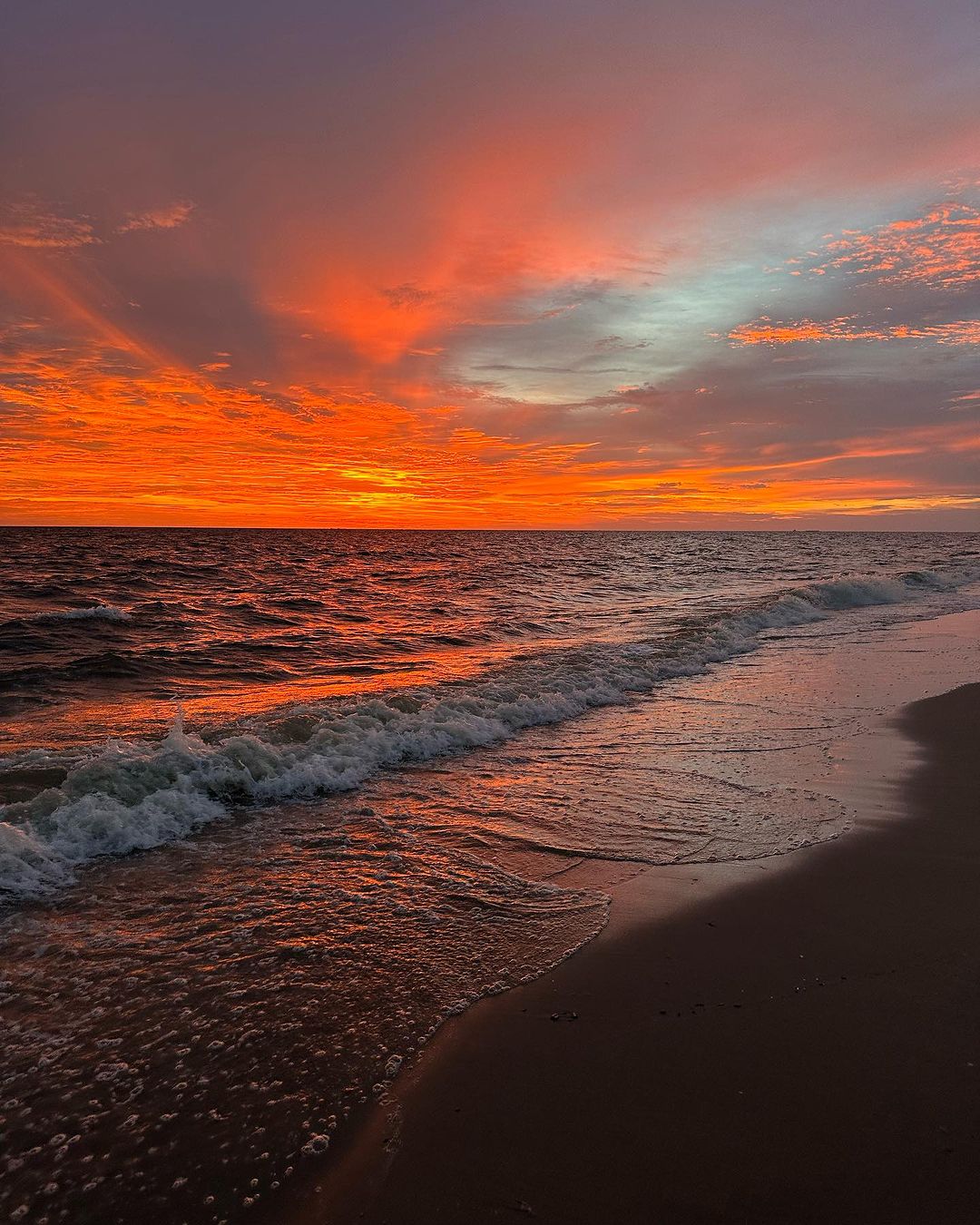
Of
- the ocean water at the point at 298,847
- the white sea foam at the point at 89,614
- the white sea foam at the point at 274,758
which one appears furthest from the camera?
the white sea foam at the point at 89,614

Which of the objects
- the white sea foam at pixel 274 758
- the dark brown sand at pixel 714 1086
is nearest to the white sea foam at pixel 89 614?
the white sea foam at pixel 274 758

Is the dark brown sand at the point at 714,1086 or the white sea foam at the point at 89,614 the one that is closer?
the dark brown sand at the point at 714,1086

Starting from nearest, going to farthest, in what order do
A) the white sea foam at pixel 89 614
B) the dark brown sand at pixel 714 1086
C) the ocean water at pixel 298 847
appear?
the dark brown sand at pixel 714 1086
the ocean water at pixel 298 847
the white sea foam at pixel 89 614

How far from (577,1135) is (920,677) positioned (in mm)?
12912

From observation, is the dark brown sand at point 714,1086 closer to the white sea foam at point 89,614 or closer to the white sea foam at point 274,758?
the white sea foam at point 274,758

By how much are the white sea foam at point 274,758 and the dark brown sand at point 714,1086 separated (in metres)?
3.89

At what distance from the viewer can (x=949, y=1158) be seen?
2898 mm

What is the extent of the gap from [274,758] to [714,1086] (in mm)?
6012

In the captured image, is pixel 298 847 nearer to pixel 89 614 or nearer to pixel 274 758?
pixel 274 758

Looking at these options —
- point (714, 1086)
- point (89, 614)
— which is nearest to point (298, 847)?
point (714, 1086)

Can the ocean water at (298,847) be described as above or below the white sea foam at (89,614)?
below

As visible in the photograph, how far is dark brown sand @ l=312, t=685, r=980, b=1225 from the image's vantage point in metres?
2.77

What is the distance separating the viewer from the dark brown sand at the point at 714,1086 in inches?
109

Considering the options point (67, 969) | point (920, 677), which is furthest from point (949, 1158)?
point (920, 677)
